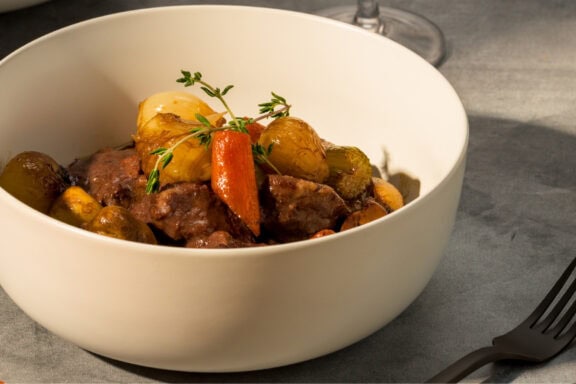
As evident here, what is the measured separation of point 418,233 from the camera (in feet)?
4.35

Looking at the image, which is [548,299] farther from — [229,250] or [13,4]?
[13,4]

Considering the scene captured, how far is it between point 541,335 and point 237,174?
0.51m

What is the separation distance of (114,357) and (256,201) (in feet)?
1.03

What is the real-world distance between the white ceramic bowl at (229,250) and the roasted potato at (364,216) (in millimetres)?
124

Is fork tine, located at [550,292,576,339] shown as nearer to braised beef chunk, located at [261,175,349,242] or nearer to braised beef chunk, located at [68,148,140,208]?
braised beef chunk, located at [261,175,349,242]

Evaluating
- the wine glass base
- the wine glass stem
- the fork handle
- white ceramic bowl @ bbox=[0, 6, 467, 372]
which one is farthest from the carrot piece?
the wine glass stem

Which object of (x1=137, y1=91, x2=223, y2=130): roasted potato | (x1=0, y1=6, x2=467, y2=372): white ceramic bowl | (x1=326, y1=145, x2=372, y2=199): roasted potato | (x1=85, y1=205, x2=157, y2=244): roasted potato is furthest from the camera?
(x1=137, y1=91, x2=223, y2=130): roasted potato

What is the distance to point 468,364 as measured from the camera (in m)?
1.34

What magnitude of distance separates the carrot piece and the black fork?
384 millimetres

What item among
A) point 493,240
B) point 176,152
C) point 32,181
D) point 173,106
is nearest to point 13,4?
point 173,106

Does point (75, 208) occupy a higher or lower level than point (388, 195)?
higher

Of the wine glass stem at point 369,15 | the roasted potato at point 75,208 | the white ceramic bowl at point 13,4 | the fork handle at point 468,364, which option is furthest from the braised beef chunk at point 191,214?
the wine glass stem at point 369,15

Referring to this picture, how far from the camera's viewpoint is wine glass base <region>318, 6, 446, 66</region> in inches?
101

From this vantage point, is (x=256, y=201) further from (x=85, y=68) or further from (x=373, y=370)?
(x=85, y=68)
